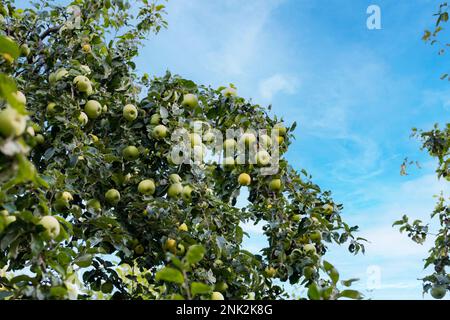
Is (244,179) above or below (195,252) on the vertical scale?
above

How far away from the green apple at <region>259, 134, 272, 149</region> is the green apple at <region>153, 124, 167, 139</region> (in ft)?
2.07

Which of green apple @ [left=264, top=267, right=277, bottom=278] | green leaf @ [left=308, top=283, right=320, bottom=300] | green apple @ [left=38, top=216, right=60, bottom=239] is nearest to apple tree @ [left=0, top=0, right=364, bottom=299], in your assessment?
green apple @ [left=264, top=267, right=277, bottom=278]

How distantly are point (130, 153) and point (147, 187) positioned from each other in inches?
10.6

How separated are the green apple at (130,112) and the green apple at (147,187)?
1.53 feet

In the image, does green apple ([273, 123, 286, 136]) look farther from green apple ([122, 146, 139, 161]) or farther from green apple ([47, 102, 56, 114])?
green apple ([47, 102, 56, 114])

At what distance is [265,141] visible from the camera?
9.55 feet

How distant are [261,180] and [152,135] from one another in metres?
0.79

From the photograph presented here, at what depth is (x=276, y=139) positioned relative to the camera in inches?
120

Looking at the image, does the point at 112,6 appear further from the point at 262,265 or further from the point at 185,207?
the point at 262,265

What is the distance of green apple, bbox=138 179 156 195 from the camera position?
294 centimetres

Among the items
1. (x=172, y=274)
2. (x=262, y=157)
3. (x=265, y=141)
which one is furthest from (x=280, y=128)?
(x=172, y=274)

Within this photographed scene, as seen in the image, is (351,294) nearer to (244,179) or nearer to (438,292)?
(244,179)

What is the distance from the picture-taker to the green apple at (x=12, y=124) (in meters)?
1.27
